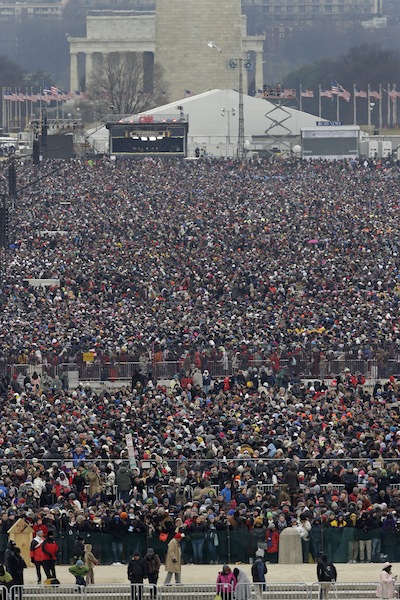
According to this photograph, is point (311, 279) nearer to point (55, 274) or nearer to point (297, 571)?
point (55, 274)

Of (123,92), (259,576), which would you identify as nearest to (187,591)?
(259,576)

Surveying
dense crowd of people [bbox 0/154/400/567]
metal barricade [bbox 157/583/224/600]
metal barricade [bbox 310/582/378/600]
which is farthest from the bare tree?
metal barricade [bbox 310/582/378/600]

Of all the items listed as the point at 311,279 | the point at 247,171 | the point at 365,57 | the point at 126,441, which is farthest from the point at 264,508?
the point at 365,57

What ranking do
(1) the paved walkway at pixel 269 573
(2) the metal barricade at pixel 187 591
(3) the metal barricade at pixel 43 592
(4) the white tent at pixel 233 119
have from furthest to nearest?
1. (4) the white tent at pixel 233 119
2. (1) the paved walkway at pixel 269 573
3. (2) the metal barricade at pixel 187 591
4. (3) the metal barricade at pixel 43 592

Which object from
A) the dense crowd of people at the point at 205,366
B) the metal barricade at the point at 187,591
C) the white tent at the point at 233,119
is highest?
the white tent at the point at 233,119

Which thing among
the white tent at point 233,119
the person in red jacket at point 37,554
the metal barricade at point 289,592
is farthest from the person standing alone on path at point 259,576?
the white tent at point 233,119

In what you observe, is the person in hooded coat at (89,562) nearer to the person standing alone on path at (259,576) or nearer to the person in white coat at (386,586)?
the person standing alone on path at (259,576)
